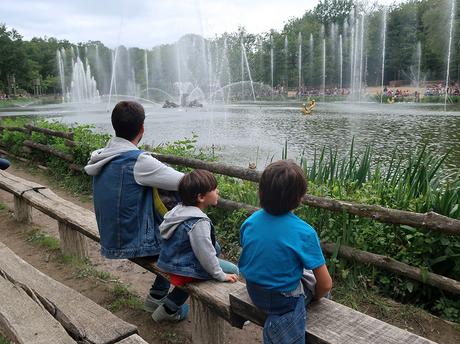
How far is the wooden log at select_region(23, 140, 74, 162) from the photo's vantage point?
7332 millimetres

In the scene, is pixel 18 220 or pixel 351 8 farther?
pixel 351 8

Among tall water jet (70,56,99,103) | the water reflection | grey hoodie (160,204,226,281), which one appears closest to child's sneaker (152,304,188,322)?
grey hoodie (160,204,226,281)

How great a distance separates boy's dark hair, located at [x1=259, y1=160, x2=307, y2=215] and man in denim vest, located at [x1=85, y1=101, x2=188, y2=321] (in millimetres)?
754

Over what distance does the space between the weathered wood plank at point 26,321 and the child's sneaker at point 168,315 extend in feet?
2.47

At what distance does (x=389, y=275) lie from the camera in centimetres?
347

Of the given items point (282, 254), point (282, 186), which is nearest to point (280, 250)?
point (282, 254)

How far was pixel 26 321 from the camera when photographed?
236cm

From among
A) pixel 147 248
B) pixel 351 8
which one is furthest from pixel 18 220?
pixel 351 8

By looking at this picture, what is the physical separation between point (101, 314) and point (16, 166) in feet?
23.6

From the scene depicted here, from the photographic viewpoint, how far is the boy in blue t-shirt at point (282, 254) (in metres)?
1.79

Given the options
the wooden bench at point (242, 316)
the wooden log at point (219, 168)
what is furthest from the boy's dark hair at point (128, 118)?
the wooden log at point (219, 168)

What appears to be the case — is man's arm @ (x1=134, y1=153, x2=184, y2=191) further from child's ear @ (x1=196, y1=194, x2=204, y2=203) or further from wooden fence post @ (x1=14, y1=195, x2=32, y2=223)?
wooden fence post @ (x1=14, y1=195, x2=32, y2=223)

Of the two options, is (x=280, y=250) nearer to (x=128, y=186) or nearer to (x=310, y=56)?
(x=128, y=186)

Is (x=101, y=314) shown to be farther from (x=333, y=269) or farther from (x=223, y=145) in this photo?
(x=223, y=145)
